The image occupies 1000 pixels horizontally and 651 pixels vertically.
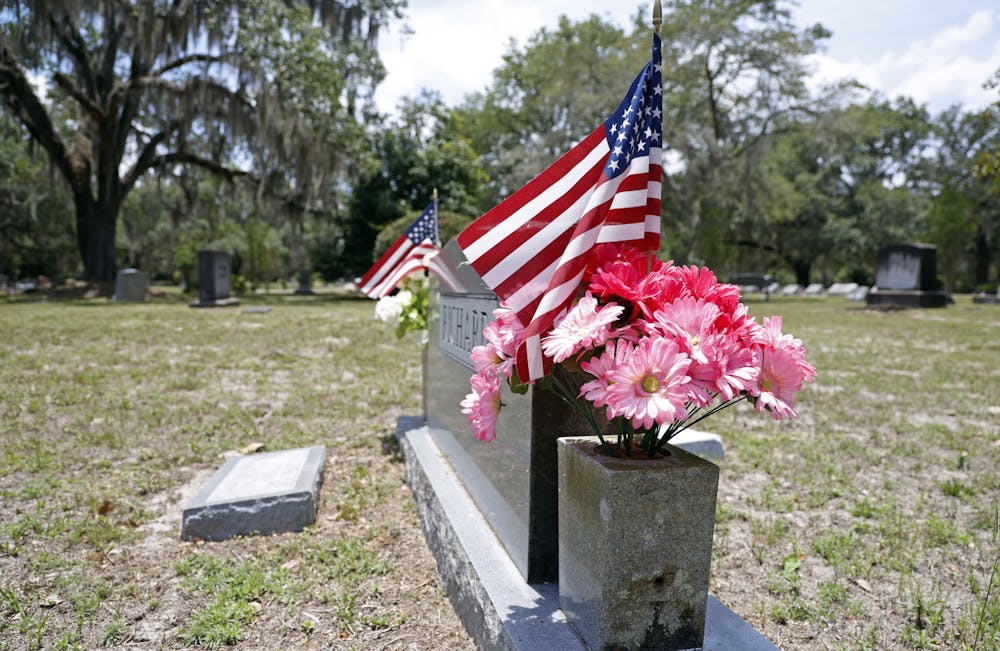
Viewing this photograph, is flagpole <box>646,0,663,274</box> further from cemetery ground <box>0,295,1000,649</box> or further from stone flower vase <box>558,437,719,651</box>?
cemetery ground <box>0,295,1000,649</box>

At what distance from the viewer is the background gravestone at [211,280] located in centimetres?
1543

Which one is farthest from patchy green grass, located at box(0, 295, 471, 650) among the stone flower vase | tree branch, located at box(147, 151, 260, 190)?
tree branch, located at box(147, 151, 260, 190)

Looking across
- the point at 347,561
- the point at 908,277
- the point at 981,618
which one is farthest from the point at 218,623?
the point at 908,277

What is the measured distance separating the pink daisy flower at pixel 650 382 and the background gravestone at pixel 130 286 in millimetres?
18133

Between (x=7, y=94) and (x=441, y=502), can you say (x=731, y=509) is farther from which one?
(x=7, y=94)

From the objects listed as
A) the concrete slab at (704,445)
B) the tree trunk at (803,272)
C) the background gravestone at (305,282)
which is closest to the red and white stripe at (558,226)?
the concrete slab at (704,445)

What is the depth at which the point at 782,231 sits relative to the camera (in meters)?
37.8

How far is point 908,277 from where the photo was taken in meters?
17.8

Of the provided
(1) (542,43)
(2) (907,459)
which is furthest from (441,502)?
(1) (542,43)

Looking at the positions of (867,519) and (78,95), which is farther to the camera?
(78,95)

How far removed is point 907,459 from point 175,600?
4188 mm

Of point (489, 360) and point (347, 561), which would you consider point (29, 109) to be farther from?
point (489, 360)

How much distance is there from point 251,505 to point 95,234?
19.8 m

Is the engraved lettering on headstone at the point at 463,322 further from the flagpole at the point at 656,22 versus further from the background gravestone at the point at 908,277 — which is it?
the background gravestone at the point at 908,277
